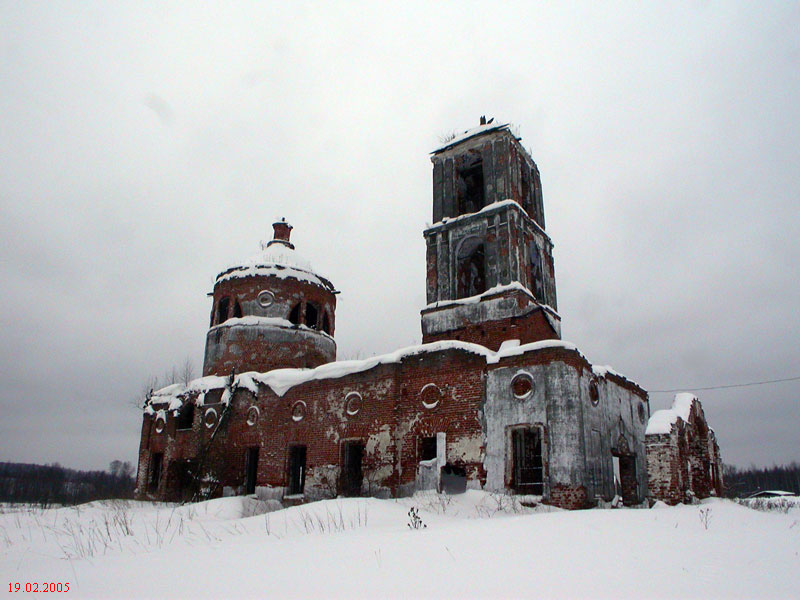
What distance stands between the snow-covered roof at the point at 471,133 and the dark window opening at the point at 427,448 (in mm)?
10695

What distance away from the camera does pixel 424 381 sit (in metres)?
14.1

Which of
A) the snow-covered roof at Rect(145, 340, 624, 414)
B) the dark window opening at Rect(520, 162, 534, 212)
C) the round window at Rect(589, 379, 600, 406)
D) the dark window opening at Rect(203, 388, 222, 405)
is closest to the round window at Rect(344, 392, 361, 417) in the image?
the snow-covered roof at Rect(145, 340, 624, 414)

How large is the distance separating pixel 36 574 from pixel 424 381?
941 cm

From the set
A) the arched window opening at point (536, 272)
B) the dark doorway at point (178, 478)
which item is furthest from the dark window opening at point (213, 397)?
the arched window opening at point (536, 272)

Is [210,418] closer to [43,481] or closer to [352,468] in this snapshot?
Answer: [352,468]

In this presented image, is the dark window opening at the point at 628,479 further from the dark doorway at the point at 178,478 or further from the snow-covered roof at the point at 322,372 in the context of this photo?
the dark doorway at the point at 178,478

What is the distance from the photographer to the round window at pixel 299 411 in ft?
53.9

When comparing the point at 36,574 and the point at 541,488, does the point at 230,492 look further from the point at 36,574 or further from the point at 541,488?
the point at 36,574

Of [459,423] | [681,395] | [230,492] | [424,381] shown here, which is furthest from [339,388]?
[681,395]

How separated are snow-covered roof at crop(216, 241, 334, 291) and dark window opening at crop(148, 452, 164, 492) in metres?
7.18

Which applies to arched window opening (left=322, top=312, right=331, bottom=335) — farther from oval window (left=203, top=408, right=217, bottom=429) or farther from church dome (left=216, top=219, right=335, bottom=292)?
oval window (left=203, top=408, right=217, bottom=429)

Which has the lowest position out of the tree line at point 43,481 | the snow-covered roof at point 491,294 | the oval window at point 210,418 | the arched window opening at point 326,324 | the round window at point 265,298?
the tree line at point 43,481

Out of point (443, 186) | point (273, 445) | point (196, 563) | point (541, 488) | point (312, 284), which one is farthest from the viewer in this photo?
point (312, 284)

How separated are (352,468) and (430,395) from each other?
3340 millimetres
